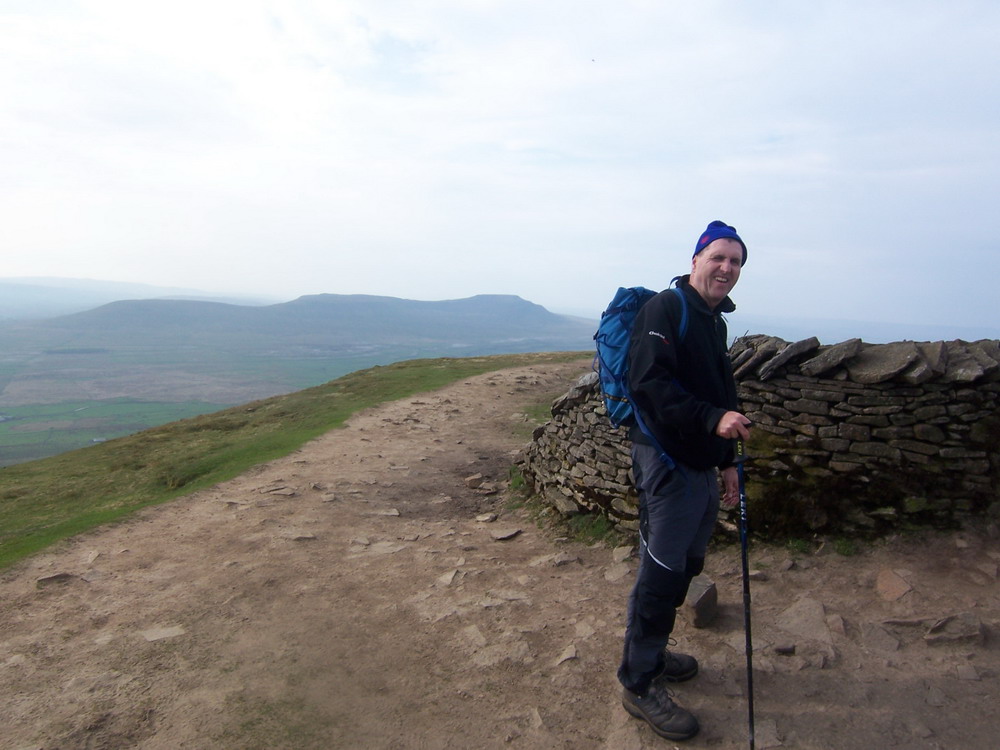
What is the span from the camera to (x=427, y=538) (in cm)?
898

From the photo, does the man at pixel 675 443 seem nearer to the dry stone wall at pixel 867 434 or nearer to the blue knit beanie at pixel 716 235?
the blue knit beanie at pixel 716 235

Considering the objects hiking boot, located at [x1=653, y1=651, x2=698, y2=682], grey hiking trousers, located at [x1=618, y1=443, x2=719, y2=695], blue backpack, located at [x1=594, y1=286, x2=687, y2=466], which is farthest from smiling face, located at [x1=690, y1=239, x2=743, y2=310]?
hiking boot, located at [x1=653, y1=651, x2=698, y2=682]

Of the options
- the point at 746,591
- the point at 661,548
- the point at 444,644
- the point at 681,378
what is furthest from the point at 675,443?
the point at 444,644

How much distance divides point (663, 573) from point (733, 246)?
7.74ft

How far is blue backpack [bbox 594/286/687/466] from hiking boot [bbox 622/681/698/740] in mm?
2034

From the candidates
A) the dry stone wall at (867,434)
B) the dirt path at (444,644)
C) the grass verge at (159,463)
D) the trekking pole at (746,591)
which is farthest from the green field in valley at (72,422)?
the trekking pole at (746,591)

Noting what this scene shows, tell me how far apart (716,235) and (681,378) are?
1045 millimetres

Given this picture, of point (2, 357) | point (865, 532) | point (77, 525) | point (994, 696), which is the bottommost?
point (2, 357)

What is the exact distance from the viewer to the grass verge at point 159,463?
33.8ft

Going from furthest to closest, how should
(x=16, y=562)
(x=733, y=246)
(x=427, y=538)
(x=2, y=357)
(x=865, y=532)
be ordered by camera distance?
(x=2, y=357) → (x=427, y=538) → (x=16, y=562) → (x=865, y=532) → (x=733, y=246)

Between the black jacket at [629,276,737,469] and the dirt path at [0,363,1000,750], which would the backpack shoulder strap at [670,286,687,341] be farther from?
the dirt path at [0,363,1000,750]

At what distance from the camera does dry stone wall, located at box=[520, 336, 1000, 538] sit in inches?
248

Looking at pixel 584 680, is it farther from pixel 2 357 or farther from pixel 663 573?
pixel 2 357

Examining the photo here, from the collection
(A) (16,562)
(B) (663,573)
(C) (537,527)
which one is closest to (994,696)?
(B) (663,573)
